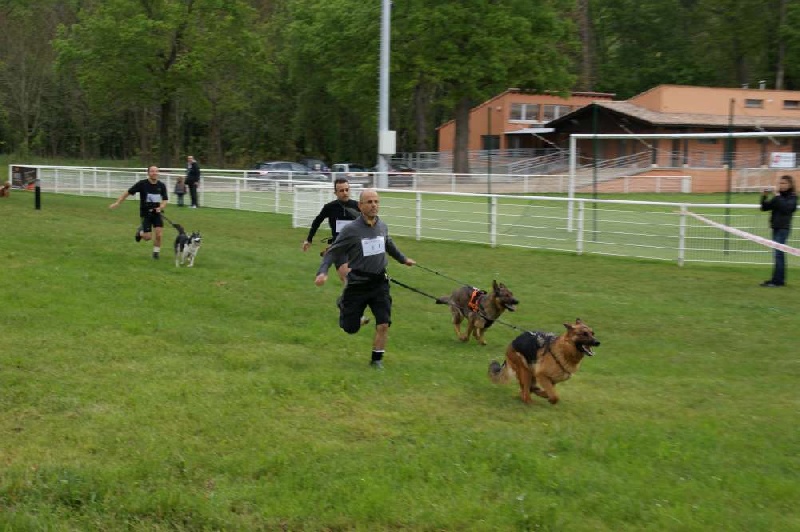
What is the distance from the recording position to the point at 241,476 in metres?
5.59

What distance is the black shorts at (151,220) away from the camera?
15.9 m

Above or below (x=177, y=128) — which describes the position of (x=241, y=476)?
below

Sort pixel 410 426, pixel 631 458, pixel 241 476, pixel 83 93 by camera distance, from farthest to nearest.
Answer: pixel 83 93 → pixel 410 426 → pixel 631 458 → pixel 241 476

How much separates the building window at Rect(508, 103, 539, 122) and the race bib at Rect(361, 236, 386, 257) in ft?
165

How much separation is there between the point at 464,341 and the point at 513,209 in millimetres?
11194

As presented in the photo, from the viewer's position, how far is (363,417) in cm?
690

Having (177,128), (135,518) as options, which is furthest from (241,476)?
(177,128)

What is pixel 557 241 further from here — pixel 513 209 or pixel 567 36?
pixel 567 36

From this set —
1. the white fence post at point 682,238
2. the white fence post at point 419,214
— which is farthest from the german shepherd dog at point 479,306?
the white fence post at point 419,214

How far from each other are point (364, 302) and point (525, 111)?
51.0 m

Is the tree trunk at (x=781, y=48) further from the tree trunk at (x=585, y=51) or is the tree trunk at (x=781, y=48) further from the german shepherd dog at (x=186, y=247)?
the german shepherd dog at (x=186, y=247)

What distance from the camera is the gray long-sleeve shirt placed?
8.52 m

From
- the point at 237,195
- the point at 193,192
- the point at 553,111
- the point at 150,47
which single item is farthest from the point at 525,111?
the point at 193,192

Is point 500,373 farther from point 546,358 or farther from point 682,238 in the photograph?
point 682,238
